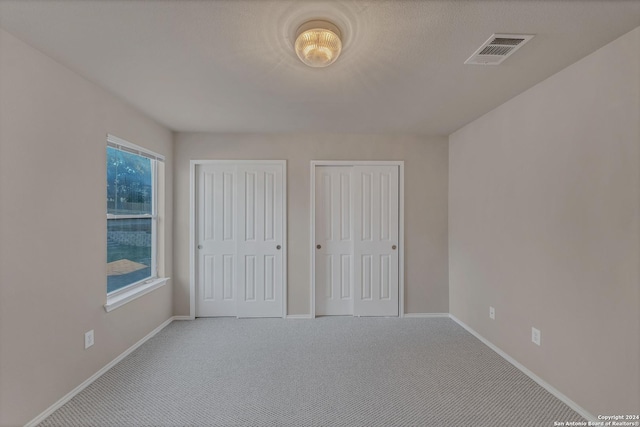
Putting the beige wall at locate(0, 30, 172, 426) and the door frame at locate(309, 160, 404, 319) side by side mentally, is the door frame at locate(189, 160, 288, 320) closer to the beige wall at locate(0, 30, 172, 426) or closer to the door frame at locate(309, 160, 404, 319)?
the door frame at locate(309, 160, 404, 319)

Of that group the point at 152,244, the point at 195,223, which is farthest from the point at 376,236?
the point at 152,244

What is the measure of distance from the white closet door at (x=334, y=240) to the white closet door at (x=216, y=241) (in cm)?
115

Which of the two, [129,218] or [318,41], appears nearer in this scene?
[318,41]

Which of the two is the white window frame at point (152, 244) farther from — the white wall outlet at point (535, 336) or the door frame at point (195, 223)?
the white wall outlet at point (535, 336)

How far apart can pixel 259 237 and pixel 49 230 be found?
2131 mm

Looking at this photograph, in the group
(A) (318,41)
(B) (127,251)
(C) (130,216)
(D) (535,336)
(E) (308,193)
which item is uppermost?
(A) (318,41)

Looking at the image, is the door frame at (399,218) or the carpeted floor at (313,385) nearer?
the carpeted floor at (313,385)

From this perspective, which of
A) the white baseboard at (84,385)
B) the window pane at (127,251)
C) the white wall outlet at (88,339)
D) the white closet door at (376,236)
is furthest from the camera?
the white closet door at (376,236)

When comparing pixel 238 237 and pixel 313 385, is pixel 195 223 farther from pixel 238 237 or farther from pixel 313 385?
pixel 313 385

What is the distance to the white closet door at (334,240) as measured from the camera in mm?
3863

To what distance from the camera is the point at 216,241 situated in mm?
3795

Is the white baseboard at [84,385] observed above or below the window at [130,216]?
below

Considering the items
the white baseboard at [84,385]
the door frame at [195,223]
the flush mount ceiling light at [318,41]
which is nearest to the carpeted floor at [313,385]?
the white baseboard at [84,385]

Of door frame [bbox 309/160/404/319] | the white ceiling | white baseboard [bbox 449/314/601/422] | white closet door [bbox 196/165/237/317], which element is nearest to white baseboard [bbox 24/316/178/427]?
white closet door [bbox 196/165/237/317]
